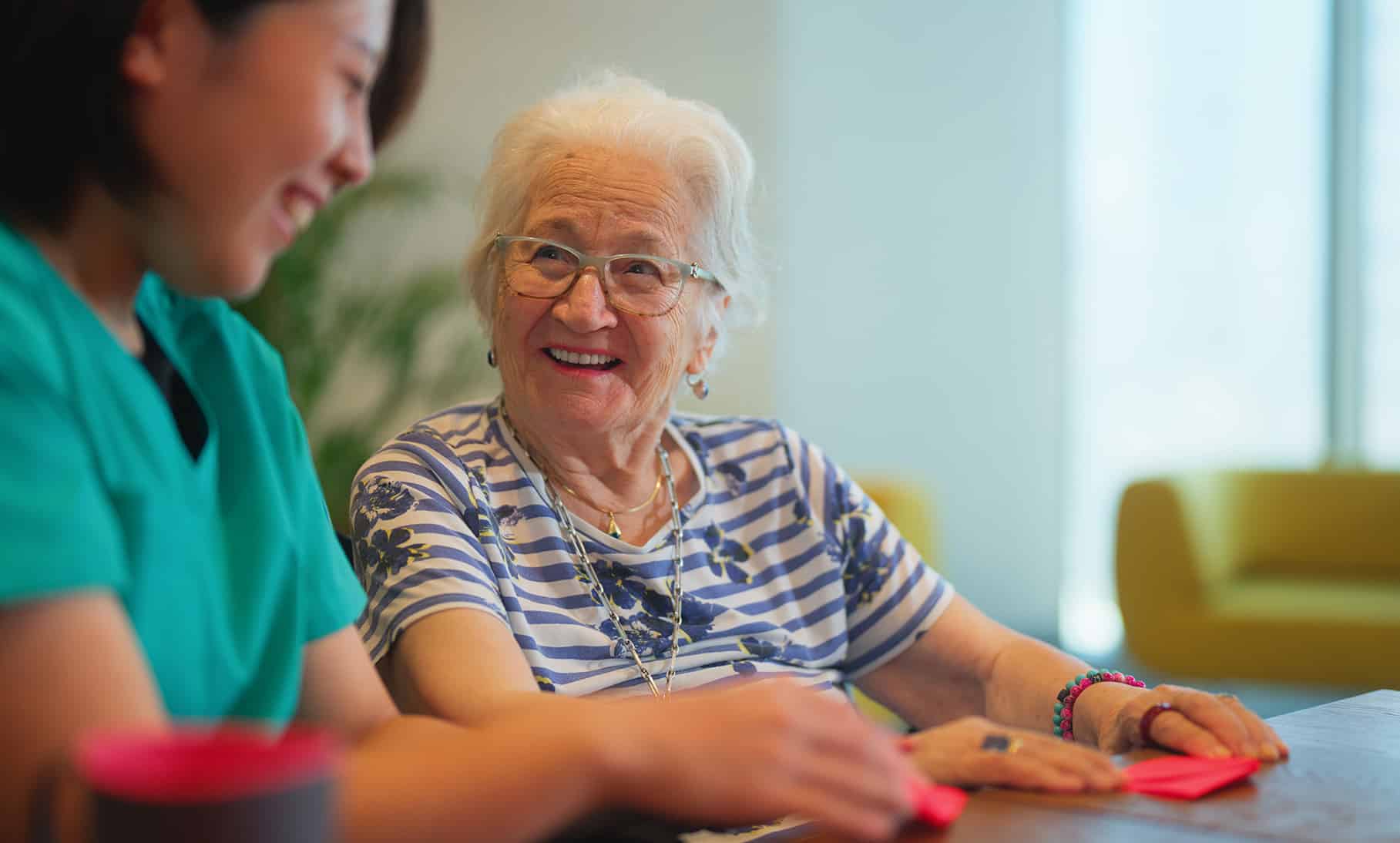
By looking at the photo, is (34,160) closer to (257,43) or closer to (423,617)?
(257,43)

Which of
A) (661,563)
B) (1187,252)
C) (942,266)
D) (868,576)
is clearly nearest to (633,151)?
(661,563)

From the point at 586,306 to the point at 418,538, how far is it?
1.22ft

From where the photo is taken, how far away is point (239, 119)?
2.65 ft

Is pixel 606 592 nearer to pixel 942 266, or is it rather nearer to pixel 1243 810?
pixel 1243 810

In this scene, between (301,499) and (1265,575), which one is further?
(1265,575)

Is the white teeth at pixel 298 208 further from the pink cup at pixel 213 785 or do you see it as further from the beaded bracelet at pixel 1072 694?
the beaded bracelet at pixel 1072 694

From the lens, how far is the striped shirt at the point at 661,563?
1493mm

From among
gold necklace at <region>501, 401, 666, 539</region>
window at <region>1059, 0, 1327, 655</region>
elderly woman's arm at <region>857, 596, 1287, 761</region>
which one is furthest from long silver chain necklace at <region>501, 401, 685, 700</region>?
window at <region>1059, 0, 1327, 655</region>

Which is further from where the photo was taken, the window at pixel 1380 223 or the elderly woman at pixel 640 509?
the window at pixel 1380 223

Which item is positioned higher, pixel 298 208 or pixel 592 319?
pixel 298 208

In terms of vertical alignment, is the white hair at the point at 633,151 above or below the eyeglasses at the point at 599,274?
above

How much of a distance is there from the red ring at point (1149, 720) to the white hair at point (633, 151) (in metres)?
0.78

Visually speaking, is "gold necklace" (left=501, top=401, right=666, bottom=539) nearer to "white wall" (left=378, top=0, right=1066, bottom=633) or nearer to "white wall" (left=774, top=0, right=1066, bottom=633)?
"white wall" (left=378, top=0, right=1066, bottom=633)

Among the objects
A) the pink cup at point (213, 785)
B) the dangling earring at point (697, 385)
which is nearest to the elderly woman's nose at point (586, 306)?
the dangling earring at point (697, 385)
